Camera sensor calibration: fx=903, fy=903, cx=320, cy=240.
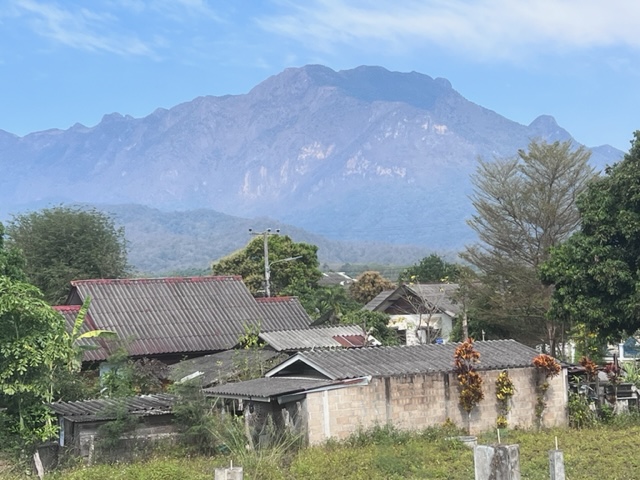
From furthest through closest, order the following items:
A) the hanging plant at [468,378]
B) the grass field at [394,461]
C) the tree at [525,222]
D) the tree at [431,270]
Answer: the tree at [431,270] → the tree at [525,222] → the hanging plant at [468,378] → the grass field at [394,461]

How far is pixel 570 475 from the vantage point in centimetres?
1548

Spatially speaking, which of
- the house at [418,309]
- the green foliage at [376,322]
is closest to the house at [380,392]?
the green foliage at [376,322]

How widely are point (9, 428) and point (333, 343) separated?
11382 mm

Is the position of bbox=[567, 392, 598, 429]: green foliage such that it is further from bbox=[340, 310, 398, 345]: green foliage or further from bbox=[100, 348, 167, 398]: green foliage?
bbox=[340, 310, 398, 345]: green foliage

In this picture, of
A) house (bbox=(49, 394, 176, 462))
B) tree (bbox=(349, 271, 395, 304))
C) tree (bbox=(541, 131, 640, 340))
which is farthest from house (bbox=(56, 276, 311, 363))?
tree (bbox=(349, 271, 395, 304))

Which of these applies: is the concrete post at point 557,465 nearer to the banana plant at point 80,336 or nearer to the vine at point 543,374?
the vine at point 543,374

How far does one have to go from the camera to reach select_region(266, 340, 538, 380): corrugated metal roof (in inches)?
827

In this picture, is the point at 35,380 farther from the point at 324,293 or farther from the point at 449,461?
the point at 324,293

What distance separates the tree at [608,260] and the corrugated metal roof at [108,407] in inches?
441

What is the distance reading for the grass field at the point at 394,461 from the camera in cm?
1564

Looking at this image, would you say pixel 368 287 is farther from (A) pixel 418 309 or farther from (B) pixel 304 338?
(B) pixel 304 338

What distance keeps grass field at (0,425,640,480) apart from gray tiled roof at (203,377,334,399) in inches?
56.0

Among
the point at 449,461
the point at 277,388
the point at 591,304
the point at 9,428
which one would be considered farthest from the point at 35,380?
the point at 591,304

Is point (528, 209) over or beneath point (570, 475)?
over
